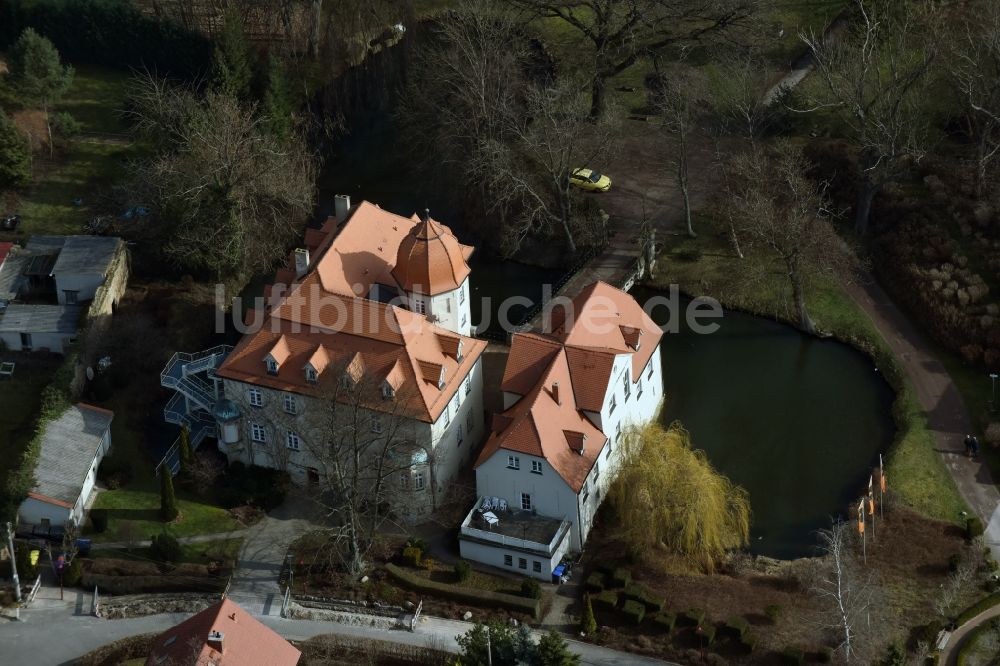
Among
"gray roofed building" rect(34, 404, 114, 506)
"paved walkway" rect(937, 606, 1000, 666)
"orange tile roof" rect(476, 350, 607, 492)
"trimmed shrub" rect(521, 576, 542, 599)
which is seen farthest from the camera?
"gray roofed building" rect(34, 404, 114, 506)

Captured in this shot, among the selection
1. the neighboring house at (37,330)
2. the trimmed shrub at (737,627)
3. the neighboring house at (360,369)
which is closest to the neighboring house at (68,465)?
the neighboring house at (360,369)

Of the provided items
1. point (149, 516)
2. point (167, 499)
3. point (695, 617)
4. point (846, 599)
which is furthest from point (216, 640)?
point (846, 599)

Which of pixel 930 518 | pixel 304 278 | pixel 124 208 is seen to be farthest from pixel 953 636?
pixel 124 208

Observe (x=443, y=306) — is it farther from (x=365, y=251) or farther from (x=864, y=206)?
(x=864, y=206)

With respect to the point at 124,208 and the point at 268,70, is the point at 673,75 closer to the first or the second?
the point at 268,70

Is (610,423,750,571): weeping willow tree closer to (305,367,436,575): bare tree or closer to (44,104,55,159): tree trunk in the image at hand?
(305,367,436,575): bare tree

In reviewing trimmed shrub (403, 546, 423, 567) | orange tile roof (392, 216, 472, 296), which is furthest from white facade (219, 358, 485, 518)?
orange tile roof (392, 216, 472, 296)
